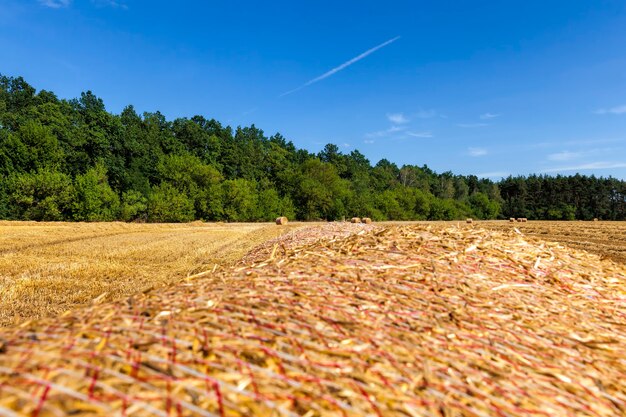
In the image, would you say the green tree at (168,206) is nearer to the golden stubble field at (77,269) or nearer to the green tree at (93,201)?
the green tree at (93,201)

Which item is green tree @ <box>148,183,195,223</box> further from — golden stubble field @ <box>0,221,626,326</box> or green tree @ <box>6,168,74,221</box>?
golden stubble field @ <box>0,221,626,326</box>

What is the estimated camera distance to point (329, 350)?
2.36 metres

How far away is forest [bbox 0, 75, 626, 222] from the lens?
142 feet

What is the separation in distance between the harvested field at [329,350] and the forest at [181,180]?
153ft

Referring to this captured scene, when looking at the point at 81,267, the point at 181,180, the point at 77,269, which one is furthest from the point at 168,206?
the point at 77,269

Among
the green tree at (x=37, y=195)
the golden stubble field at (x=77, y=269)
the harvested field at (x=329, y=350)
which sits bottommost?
the golden stubble field at (x=77, y=269)

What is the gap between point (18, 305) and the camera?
7215 millimetres

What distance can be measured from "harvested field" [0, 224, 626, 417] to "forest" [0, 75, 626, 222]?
46.7 metres

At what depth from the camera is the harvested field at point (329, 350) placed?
185 centimetres

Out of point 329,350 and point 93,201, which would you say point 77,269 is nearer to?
point 329,350

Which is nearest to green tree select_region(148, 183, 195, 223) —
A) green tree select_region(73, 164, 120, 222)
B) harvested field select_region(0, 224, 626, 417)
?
green tree select_region(73, 164, 120, 222)

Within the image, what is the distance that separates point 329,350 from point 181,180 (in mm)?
56839

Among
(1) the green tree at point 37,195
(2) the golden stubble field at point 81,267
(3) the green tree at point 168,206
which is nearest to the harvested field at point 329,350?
(2) the golden stubble field at point 81,267

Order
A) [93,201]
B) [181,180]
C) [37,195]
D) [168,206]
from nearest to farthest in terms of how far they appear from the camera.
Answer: [37,195] < [93,201] < [168,206] < [181,180]
